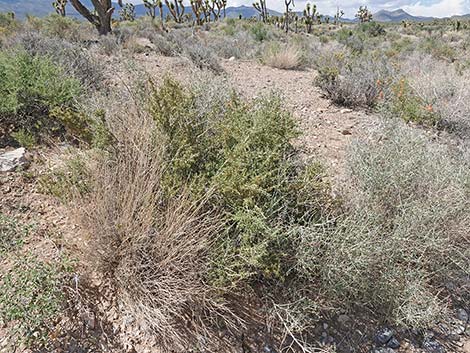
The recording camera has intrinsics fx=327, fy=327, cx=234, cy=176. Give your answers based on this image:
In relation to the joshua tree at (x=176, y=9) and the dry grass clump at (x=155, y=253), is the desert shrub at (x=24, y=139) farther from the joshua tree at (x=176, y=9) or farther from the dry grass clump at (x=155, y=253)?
the joshua tree at (x=176, y=9)

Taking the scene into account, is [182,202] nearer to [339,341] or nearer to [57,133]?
[339,341]

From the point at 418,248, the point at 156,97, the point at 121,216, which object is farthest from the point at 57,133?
the point at 418,248

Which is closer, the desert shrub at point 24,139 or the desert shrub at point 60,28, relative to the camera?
the desert shrub at point 24,139

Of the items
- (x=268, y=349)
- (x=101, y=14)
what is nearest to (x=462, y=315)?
(x=268, y=349)

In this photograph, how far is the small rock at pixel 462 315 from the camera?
241 centimetres

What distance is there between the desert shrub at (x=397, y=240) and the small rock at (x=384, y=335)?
8 centimetres

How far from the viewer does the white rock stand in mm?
2879

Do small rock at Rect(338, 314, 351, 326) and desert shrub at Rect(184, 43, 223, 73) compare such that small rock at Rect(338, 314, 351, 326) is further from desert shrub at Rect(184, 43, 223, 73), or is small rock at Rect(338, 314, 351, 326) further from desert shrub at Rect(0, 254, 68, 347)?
desert shrub at Rect(184, 43, 223, 73)

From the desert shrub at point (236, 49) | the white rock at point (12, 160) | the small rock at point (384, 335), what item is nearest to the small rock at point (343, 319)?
the small rock at point (384, 335)

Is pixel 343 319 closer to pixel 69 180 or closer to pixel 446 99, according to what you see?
pixel 69 180

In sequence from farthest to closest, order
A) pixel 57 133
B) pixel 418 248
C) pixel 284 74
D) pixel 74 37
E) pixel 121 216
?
pixel 74 37
pixel 284 74
pixel 57 133
pixel 418 248
pixel 121 216

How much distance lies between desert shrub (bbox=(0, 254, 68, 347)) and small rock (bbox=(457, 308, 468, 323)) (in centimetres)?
273

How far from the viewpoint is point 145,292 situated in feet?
6.38

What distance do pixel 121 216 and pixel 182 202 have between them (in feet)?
1.31
